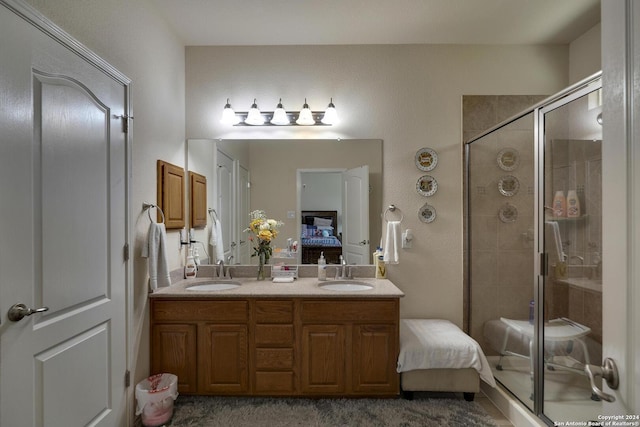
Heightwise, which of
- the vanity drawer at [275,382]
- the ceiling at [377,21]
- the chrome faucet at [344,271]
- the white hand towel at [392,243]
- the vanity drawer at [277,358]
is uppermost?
the ceiling at [377,21]

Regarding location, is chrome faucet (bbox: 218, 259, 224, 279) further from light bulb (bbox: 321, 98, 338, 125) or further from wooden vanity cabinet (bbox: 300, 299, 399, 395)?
light bulb (bbox: 321, 98, 338, 125)

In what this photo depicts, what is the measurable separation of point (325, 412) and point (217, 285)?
1245 millimetres

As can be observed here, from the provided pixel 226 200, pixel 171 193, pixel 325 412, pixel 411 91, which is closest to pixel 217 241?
pixel 226 200

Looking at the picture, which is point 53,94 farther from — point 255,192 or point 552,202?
point 552,202

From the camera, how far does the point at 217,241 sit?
2812 millimetres

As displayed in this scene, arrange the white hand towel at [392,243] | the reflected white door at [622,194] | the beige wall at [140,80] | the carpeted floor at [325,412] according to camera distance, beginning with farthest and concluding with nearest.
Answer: the white hand towel at [392,243] < the carpeted floor at [325,412] < the beige wall at [140,80] < the reflected white door at [622,194]

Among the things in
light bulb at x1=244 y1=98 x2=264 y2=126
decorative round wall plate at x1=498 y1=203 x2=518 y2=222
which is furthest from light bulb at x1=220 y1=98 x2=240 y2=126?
decorative round wall plate at x1=498 y1=203 x2=518 y2=222

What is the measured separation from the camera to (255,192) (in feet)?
9.40

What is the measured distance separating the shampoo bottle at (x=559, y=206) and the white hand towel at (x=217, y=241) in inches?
98.4

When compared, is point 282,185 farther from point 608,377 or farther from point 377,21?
point 608,377

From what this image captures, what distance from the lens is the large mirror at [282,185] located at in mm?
2826

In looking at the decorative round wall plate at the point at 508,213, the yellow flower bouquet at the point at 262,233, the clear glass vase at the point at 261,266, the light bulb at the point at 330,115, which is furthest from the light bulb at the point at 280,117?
the decorative round wall plate at the point at 508,213

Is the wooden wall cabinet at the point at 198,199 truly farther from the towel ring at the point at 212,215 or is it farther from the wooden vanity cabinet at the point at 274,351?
the wooden vanity cabinet at the point at 274,351

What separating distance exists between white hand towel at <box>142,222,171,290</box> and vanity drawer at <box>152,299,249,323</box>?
21 centimetres
